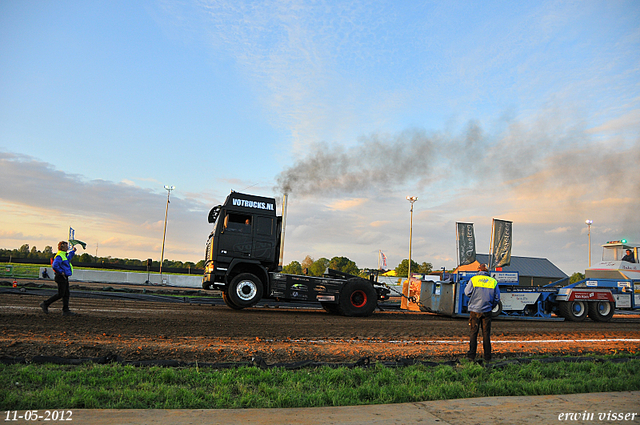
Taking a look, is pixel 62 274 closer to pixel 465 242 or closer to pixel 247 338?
pixel 247 338

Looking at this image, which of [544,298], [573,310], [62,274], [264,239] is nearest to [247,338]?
[62,274]

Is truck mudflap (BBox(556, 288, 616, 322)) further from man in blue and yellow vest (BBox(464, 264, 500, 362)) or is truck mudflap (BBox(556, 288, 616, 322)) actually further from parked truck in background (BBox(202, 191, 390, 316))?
man in blue and yellow vest (BBox(464, 264, 500, 362))

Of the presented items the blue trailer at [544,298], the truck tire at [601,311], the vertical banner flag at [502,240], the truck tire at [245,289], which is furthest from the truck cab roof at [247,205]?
the vertical banner flag at [502,240]

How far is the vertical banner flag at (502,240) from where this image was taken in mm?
29648

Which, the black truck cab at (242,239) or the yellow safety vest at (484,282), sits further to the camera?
the black truck cab at (242,239)

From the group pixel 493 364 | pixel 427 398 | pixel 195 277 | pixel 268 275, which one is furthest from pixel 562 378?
pixel 195 277

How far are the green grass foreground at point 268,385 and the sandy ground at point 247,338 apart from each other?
48.0 inches

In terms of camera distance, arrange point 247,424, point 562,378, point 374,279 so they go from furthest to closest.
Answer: point 374,279, point 562,378, point 247,424

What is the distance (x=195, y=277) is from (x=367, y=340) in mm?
27717

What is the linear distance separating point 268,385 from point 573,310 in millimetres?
16167

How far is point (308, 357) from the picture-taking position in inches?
287

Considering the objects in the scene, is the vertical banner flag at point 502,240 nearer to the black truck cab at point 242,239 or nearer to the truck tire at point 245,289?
the black truck cab at point 242,239

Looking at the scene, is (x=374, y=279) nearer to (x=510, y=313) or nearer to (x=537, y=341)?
(x=510, y=313)

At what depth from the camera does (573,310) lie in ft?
56.4
